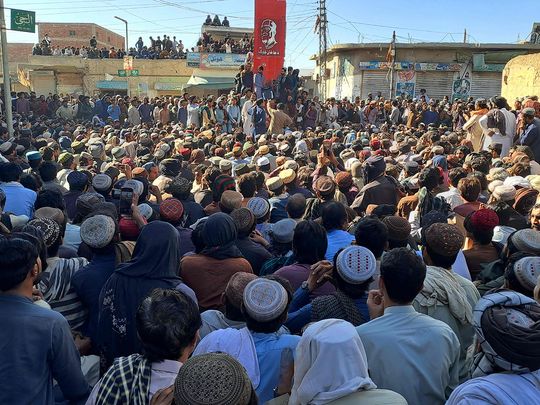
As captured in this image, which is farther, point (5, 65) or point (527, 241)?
point (5, 65)

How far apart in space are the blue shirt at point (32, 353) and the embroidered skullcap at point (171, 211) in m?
2.20

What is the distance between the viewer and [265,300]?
7.73 ft

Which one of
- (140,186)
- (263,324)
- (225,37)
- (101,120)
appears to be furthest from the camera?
(225,37)

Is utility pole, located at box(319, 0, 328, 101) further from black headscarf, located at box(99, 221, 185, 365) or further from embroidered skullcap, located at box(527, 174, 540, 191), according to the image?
black headscarf, located at box(99, 221, 185, 365)

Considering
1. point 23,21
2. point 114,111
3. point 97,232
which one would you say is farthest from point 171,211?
point 114,111

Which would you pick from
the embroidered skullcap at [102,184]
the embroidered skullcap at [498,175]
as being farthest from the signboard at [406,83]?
the embroidered skullcap at [102,184]

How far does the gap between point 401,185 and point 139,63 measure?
91.4 feet

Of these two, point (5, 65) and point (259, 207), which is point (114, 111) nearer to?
point (5, 65)

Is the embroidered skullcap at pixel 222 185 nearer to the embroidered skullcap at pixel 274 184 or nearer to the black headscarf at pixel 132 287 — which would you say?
the embroidered skullcap at pixel 274 184

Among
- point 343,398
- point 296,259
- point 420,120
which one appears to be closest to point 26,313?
point 343,398

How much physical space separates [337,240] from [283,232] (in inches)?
17.8

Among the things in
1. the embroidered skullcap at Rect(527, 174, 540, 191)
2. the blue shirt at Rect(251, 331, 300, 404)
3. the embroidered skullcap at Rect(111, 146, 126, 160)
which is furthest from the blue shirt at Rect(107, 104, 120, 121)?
the blue shirt at Rect(251, 331, 300, 404)

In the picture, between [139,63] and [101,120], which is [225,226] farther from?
[139,63]

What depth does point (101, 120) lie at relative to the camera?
19.5 metres
